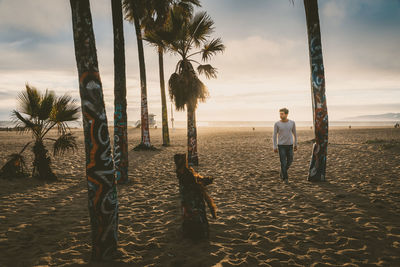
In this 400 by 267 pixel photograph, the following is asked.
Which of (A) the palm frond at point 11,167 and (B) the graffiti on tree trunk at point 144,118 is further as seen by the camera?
(B) the graffiti on tree trunk at point 144,118

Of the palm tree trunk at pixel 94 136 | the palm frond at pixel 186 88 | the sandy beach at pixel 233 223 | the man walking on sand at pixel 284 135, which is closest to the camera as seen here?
the palm tree trunk at pixel 94 136

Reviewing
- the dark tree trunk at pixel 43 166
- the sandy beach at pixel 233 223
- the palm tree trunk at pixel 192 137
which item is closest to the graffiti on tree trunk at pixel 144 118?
the palm tree trunk at pixel 192 137

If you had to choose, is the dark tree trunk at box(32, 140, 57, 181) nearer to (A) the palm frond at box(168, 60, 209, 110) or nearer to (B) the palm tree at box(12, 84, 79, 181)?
(B) the palm tree at box(12, 84, 79, 181)

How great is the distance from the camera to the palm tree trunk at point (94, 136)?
3.03 meters

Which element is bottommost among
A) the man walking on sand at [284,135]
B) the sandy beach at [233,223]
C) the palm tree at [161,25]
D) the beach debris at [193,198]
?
the sandy beach at [233,223]

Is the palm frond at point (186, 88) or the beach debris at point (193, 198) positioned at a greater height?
the palm frond at point (186, 88)

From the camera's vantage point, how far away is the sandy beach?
3156 millimetres

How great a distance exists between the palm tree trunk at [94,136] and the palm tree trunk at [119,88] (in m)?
3.93

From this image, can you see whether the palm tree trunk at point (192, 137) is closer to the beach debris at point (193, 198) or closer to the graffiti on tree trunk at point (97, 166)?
the beach debris at point (193, 198)

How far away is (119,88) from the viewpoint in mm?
6957

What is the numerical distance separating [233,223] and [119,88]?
5012 mm

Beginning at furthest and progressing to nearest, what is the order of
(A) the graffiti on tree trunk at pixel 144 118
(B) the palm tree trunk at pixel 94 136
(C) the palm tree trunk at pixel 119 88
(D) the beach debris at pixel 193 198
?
(A) the graffiti on tree trunk at pixel 144 118 → (C) the palm tree trunk at pixel 119 88 → (D) the beach debris at pixel 193 198 → (B) the palm tree trunk at pixel 94 136

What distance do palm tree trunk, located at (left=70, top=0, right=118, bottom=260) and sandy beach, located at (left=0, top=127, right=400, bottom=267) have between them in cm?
41

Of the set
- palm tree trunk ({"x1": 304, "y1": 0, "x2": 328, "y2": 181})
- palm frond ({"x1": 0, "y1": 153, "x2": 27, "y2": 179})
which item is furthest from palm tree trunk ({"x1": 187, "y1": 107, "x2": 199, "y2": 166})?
palm frond ({"x1": 0, "y1": 153, "x2": 27, "y2": 179})
